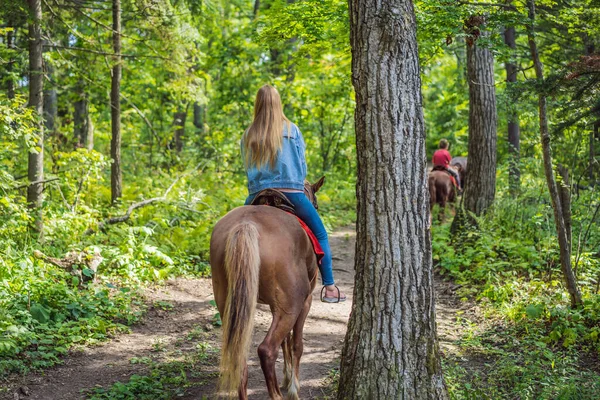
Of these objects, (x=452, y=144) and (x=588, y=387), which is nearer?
(x=588, y=387)

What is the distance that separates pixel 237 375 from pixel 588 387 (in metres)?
2.96

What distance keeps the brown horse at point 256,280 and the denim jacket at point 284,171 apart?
0.43 metres

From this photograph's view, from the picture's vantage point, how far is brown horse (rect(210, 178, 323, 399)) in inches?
160

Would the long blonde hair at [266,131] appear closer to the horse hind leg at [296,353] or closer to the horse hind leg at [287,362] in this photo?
the horse hind leg at [296,353]

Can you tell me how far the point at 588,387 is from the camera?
4.54 meters

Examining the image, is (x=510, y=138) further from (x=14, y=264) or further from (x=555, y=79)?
(x=14, y=264)

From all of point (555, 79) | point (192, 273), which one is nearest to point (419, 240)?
point (555, 79)

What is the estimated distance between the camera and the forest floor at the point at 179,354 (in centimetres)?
490

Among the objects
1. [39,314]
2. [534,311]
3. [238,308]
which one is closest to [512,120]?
[534,311]

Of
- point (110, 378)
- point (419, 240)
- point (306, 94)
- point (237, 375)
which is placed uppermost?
point (306, 94)

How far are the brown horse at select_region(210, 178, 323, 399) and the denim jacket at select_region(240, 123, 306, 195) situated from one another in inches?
17.1

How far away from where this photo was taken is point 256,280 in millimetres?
4117

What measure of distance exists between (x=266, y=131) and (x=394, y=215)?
162cm

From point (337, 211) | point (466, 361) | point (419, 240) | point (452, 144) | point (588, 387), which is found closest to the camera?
point (419, 240)
